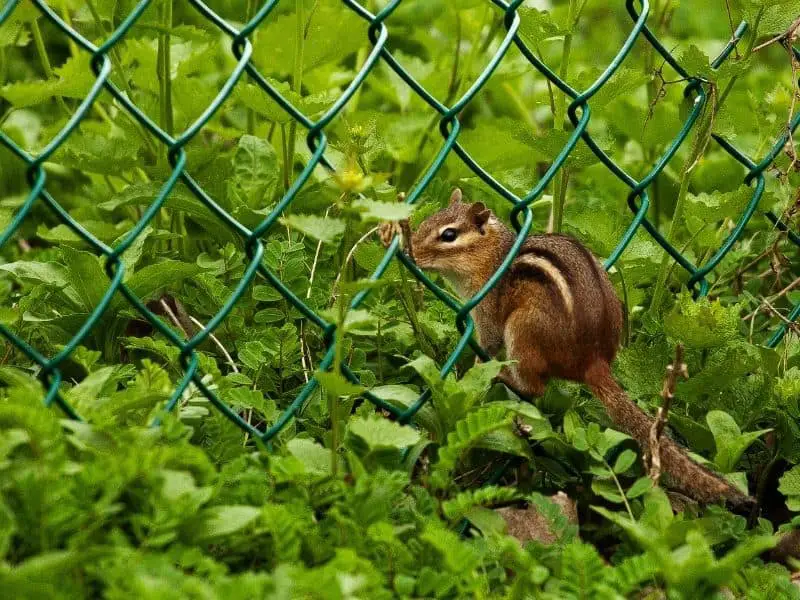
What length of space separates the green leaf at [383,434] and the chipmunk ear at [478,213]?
1212mm

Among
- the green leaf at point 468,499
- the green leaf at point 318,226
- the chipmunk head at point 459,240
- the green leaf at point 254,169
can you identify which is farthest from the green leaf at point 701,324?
the green leaf at point 254,169

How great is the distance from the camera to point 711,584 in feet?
7.39

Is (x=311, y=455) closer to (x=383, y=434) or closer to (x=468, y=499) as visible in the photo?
(x=383, y=434)

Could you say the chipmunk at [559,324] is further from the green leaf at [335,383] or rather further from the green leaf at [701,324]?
the green leaf at [335,383]

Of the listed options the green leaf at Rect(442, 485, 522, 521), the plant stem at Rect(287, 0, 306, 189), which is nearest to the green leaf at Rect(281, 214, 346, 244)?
the green leaf at Rect(442, 485, 522, 521)

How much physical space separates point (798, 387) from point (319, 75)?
5.75 feet

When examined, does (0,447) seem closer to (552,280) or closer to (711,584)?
(711,584)

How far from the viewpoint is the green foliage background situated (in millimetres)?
2090

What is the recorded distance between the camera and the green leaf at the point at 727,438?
271cm

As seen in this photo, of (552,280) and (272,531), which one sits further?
(552,280)

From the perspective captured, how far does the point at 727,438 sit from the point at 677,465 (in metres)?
0.14

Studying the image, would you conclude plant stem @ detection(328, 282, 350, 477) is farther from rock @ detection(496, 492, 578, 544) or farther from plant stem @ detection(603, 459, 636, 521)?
plant stem @ detection(603, 459, 636, 521)

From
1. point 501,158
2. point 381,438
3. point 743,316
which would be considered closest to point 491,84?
point 501,158

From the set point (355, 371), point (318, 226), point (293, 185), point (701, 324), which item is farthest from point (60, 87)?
point (701, 324)
